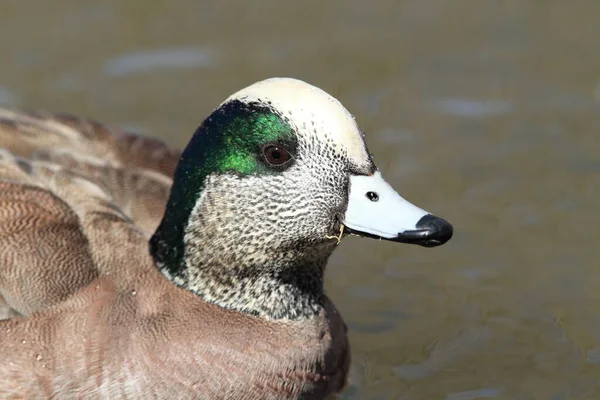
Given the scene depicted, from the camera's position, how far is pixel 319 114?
5.02 metres

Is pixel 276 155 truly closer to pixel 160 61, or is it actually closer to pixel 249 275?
pixel 249 275

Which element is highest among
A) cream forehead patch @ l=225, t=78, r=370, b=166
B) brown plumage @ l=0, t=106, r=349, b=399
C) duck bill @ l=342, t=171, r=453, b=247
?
cream forehead patch @ l=225, t=78, r=370, b=166

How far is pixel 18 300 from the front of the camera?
521 centimetres

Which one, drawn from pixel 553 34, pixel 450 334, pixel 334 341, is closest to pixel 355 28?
pixel 553 34

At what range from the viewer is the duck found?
16.5 feet

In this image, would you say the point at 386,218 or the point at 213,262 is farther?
the point at 213,262

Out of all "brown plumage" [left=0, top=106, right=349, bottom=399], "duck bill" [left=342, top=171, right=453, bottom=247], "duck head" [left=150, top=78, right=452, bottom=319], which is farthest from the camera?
"brown plumage" [left=0, top=106, right=349, bottom=399]

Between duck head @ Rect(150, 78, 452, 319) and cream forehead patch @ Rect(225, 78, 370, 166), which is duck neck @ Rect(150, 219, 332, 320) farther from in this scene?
cream forehead patch @ Rect(225, 78, 370, 166)

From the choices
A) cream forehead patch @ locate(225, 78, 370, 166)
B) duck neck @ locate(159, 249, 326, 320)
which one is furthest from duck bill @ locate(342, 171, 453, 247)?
duck neck @ locate(159, 249, 326, 320)

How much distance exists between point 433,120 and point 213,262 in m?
3.11

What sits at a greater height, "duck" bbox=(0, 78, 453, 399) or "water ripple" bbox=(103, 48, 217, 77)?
"water ripple" bbox=(103, 48, 217, 77)

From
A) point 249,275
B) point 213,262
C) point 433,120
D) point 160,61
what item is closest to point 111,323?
point 213,262

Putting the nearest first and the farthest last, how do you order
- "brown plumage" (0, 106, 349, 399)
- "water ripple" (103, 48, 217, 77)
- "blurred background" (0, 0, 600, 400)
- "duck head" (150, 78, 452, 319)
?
"duck head" (150, 78, 452, 319), "brown plumage" (0, 106, 349, 399), "blurred background" (0, 0, 600, 400), "water ripple" (103, 48, 217, 77)

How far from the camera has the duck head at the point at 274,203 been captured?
16.4 feet
